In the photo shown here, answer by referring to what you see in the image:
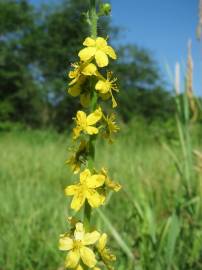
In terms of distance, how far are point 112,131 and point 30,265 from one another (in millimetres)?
1626

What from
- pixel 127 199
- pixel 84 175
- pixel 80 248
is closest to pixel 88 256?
pixel 80 248

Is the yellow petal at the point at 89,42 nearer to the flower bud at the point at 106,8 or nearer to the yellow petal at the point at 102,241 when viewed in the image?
the flower bud at the point at 106,8

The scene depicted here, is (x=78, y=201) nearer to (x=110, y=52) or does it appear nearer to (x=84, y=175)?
(x=84, y=175)

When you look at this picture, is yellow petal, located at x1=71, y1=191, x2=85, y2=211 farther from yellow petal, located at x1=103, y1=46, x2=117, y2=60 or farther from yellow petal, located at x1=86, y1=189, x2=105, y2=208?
yellow petal, located at x1=103, y1=46, x2=117, y2=60

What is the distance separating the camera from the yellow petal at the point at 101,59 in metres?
0.88

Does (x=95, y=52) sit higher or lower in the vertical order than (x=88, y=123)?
higher

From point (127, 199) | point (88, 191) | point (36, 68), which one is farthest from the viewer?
point (36, 68)

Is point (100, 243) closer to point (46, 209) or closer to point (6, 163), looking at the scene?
point (46, 209)

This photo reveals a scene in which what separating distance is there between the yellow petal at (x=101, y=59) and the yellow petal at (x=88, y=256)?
0.29 meters

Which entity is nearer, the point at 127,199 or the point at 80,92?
the point at 80,92

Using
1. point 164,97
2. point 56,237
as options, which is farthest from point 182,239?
point 164,97

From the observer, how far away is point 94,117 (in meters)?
0.87

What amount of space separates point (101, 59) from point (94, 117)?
3.8 inches

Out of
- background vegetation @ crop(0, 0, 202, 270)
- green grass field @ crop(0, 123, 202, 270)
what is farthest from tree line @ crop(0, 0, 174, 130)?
green grass field @ crop(0, 123, 202, 270)
